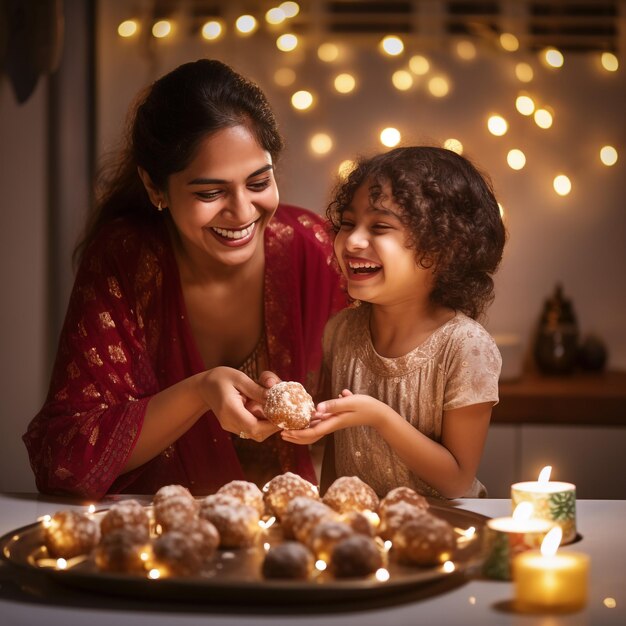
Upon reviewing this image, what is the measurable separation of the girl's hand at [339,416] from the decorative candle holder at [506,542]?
1.08ft

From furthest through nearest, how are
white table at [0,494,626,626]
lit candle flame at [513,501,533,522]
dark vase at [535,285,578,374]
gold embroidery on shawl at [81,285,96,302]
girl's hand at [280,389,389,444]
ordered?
1. dark vase at [535,285,578,374]
2. gold embroidery on shawl at [81,285,96,302]
3. girl's hand at [280,389,389,444]
4. lit candle flame at [513,501,533,522]
5. white table at [0,494,626,626]

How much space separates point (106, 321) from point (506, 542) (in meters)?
0.86

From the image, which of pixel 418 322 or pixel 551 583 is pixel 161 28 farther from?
pixel 551 583

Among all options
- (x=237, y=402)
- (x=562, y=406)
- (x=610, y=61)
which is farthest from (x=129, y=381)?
(x=610, y=61)

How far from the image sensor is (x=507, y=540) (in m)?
1.04

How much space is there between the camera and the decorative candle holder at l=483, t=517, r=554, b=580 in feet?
3.42

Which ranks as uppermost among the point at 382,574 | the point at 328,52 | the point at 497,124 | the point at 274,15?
the point at 274,15

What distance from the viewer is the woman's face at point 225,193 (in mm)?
1582

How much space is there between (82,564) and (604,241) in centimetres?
247

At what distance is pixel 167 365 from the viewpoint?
1.78 metres

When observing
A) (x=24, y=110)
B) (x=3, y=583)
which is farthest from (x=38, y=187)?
(x=3, y=583)

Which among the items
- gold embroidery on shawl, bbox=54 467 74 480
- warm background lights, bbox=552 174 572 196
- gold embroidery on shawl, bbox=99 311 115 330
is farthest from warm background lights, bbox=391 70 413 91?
Answer: gold embroidery on shawl, bbox=54 467 74 480

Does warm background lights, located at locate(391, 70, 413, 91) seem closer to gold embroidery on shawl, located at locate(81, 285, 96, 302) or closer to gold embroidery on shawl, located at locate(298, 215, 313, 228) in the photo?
gold embroidery on shawl, located at locate(298, 215, 313, 228)

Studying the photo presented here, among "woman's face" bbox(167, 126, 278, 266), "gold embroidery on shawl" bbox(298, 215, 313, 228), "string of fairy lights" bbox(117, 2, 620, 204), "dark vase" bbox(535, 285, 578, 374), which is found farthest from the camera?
"string of fairy lights" bbox(117, 2, 620, 204)
